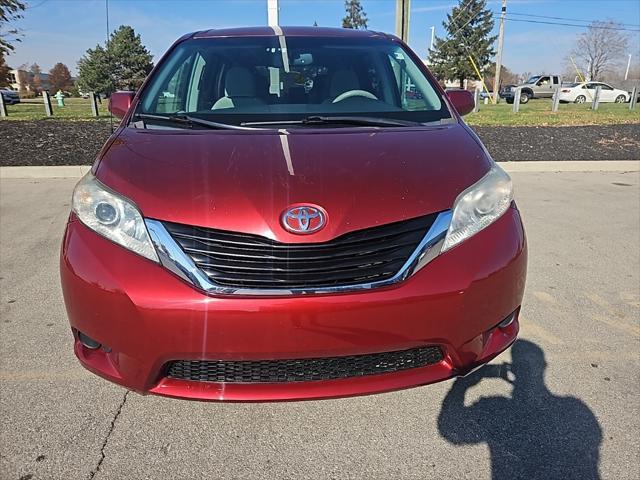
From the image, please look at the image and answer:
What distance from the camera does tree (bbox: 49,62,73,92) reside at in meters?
73.2

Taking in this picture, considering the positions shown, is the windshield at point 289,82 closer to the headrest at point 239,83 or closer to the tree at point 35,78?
the headrest at point 239,83

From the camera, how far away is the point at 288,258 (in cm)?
169

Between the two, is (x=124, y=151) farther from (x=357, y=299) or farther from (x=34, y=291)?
(x=34, y=291)

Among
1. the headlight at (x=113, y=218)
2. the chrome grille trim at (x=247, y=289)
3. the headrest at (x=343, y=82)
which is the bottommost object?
the chrome grille trim at (x=247, y=289)

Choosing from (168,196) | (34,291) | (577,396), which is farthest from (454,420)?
(34,291)

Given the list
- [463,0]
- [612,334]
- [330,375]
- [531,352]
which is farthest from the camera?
[463,0]

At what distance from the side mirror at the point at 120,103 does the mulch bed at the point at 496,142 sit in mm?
5568

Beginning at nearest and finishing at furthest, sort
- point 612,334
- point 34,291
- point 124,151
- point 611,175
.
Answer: point 124,151
point 612,334
point 34,291
point 611,175

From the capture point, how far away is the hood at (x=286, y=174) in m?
1.75

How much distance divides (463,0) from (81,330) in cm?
5559

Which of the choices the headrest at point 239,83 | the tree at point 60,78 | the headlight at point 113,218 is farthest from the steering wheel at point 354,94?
the tree at point 60,78

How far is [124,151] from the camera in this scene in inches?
83.6

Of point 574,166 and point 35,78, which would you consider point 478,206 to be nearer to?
point 574,166

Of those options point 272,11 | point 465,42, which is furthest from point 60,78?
point 272,11
